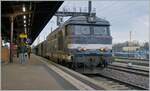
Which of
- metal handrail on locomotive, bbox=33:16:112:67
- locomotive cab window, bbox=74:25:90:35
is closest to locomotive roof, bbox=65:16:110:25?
metal handrail on locomotive, bbox=33:16:112:67

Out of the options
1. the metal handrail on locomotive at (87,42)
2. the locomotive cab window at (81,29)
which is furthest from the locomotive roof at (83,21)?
the locomotive cab window at (81,29)

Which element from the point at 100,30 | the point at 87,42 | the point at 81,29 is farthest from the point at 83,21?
the point at 87,42

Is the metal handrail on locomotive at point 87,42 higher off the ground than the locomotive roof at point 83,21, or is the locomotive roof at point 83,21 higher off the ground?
the locomotive roof at point 83,21

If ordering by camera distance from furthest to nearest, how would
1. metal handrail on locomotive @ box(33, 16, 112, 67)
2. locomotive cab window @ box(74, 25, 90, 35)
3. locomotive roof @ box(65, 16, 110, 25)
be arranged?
1. locomotive roof @ box(65, 16, 110, 25)
2. locomotive cab window @ box(74, 25, 90, 35)
3. metal handrail on locomotive @ box(33, 16, 112, 67)

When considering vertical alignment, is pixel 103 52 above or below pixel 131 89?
above

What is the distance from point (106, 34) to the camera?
2155 cm

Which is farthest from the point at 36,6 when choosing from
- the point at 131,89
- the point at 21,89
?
the point at 21,89

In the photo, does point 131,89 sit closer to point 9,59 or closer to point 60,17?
point 9,59

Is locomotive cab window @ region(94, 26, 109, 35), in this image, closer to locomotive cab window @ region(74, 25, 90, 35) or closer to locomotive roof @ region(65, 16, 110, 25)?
locomotive roof @ region(65, 16, 110, 25)

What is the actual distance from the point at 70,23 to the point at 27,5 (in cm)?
1165

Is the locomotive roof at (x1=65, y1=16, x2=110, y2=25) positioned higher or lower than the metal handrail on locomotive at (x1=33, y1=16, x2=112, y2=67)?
higher

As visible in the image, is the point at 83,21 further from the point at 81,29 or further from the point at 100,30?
the point at 100,30

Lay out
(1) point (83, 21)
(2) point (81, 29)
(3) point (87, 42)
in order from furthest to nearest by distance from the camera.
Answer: (1) point (83, 21) < (2) point (81, 29) < (3) point (87, 42)

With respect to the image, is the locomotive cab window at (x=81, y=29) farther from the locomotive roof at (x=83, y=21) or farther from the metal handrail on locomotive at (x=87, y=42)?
the locomotive roof at (x=83, y=21)
